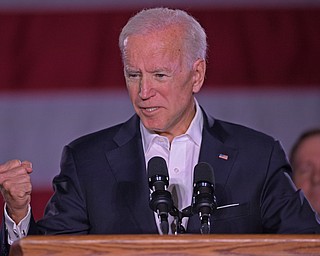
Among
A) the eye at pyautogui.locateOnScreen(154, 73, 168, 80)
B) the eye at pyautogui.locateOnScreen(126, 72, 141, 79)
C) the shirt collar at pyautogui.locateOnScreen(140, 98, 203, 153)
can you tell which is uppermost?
the eye at pyautogui.locateOnScreen(126, 72, 141, 79)

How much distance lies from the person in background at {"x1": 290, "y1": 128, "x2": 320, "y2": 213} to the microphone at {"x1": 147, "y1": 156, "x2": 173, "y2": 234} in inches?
49.1

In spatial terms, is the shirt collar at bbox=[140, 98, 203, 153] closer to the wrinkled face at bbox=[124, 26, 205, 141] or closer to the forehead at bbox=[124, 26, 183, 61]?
the wrinkled face at bbox=[124, 26, 205, 141]

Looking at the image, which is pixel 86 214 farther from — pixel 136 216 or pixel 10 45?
pixel 10 45

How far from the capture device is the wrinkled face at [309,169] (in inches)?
128

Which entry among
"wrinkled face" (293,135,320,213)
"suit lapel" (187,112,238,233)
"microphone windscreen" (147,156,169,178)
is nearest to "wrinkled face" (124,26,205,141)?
"suit lapel" (187,112,238,233)

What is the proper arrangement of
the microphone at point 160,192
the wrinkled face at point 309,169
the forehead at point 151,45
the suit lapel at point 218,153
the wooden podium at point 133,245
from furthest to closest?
the wrinkled face at point 309,169
the suit lapel at point 218,153
the forehead at point 151,45
the microphone at point 160,192
the wooden podium at point 133,245

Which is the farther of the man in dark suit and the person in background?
the person in background

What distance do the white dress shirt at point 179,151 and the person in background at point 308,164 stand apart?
0.84m

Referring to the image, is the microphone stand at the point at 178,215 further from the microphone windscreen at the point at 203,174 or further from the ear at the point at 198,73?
the ear at the point at 198,73

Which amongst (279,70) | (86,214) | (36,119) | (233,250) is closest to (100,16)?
(36,119)

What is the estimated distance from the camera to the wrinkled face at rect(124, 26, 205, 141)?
91.0 inches

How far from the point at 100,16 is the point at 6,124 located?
0.56 metres

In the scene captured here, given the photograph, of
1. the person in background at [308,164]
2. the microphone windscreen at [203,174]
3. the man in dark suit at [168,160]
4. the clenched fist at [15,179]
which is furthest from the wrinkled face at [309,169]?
the clenched fist at [15,179]

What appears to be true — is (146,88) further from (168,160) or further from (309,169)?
(309,169)
